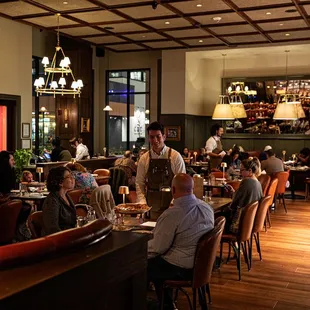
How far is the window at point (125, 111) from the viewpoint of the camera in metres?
17.6

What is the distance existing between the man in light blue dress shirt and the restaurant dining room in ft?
0.03

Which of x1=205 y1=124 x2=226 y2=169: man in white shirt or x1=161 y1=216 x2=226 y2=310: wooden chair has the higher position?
x1=205 y1=124 x2=226 y2=169: man in white shirt

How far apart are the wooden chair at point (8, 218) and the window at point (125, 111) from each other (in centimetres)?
1192

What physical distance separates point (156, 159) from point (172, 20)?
701 centimetres

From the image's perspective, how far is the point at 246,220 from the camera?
5289 mm

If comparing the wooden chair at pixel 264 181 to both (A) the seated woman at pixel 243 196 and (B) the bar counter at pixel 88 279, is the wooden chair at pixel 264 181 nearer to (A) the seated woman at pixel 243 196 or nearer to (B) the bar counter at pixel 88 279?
(A) the seated woman at pixel 243 196

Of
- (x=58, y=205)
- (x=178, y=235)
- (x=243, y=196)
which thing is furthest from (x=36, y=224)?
(x=243, y=196)

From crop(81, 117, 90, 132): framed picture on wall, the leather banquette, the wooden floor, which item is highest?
crop(81, 117, 90, 132): framed picture on wall

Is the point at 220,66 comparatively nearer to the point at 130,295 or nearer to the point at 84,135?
the point at 84,135

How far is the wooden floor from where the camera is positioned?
474 centimetres

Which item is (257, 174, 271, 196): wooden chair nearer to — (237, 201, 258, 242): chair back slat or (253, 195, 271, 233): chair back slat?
(253, 195, 271, 233): chair back slat

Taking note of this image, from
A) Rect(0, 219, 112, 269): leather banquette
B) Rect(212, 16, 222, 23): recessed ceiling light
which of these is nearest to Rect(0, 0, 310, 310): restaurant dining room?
Rect(0, 219, 112, 269): leather banquette

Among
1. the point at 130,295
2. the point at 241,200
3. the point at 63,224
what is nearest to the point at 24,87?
the point at 241,200

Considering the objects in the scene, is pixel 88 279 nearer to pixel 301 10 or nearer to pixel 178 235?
pixel 178 235
